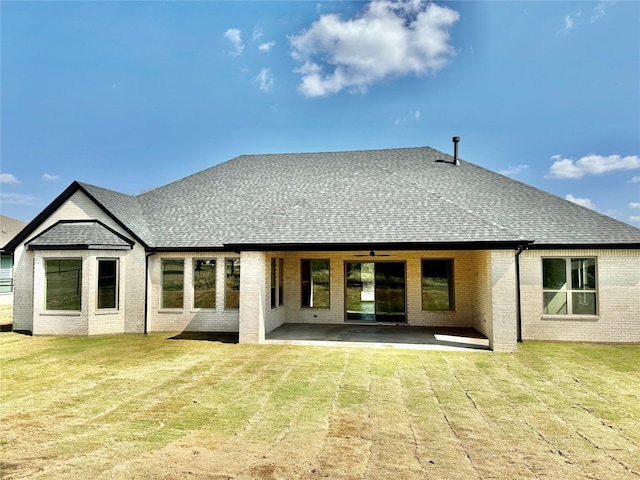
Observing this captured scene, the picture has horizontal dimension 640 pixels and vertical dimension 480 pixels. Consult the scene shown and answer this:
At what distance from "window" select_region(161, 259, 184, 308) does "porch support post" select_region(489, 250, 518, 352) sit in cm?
1139

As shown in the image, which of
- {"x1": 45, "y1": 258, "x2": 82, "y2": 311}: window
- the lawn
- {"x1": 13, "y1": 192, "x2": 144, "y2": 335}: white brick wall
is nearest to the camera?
the lawn

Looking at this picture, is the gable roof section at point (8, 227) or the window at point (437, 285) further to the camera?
the gable roof section at point (8, 227)

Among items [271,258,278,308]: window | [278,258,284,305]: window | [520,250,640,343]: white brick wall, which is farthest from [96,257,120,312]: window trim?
[520,250,640,343]: white brick wall

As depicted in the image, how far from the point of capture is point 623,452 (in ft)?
14.9

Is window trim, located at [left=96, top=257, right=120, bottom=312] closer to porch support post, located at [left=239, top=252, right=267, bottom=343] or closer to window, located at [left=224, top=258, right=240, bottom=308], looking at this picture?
window, located at [left=224, top=258, right=240, bottom=308]

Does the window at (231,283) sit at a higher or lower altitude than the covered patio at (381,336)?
higher

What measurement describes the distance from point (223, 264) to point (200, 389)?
661 centimetres

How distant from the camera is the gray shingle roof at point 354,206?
37.0 feet

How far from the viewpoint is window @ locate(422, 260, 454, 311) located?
1362 cm

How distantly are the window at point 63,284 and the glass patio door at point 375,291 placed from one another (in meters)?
10.5

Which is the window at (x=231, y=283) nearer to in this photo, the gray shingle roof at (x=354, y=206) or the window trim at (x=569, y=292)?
the gray shingle roof at (x=354, y=206)

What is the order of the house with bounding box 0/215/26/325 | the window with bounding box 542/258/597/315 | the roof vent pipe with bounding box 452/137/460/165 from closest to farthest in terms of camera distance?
the window with bounding box 542/258/597/315
the roof vent pipe with bounding box 452/137/460/165
the house with bounding box 0/215/26/325

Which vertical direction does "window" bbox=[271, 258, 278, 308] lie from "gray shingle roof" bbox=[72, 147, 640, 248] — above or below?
below

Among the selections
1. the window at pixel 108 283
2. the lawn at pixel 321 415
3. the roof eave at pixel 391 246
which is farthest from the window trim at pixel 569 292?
the window at pixel 108 283
